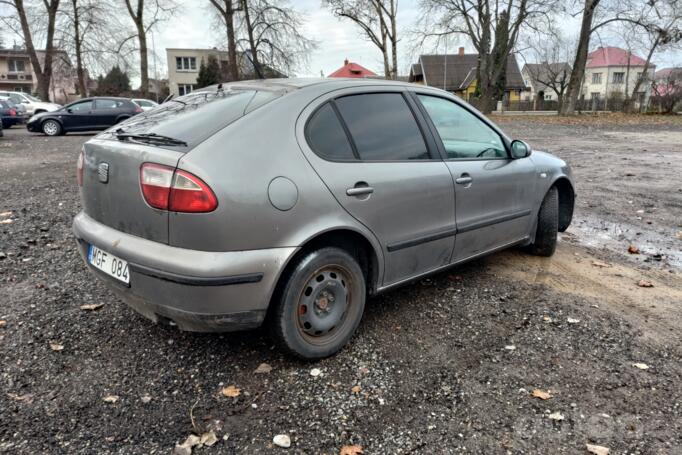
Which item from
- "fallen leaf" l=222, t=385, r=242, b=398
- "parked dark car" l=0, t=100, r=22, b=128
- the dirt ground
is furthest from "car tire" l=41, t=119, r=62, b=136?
"fallen leaf" l=222, t=385, r=242, b=398

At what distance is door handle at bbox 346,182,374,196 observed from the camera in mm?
2848

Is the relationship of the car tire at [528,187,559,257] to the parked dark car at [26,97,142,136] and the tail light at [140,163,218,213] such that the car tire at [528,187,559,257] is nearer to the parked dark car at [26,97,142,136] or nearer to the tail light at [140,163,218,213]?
the tail light at [140,163,218,213]

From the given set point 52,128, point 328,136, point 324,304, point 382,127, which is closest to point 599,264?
point 382,127

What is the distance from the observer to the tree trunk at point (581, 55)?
30481mm

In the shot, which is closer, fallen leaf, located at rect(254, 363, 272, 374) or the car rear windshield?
the car rear windshield

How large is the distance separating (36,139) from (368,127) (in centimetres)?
1785

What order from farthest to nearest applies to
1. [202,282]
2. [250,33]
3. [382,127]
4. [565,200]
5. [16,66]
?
1. [16,66]
2. [250,33]
3. [565,200]
4. [382,127]
5. [202,282]

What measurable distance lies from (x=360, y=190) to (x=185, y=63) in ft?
226

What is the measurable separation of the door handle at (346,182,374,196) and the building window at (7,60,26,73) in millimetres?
78158

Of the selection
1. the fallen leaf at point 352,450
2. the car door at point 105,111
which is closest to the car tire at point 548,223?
the fallen leaf at point 352,450

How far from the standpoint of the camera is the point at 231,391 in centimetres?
→ 266

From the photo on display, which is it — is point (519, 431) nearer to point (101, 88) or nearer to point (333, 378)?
point (333, 378)

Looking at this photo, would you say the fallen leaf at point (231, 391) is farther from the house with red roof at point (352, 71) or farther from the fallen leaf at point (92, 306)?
the house with red roof at point (352, 71)

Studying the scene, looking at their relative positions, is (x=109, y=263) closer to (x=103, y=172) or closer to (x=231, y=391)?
(x=103, y=172)
